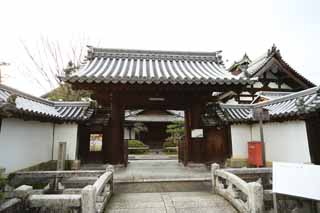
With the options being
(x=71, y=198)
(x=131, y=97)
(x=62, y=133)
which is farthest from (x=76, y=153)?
(x=71, y=198)

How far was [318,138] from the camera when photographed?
5496 millimetres

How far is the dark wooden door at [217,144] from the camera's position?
8.00 m

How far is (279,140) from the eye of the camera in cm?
690

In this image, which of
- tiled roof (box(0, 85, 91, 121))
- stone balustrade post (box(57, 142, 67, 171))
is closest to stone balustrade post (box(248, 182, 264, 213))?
tiled roof (box(0, 85, 91, 121))

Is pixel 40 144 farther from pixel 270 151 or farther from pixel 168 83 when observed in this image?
pixel 270 151

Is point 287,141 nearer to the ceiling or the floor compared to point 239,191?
nearer to the ceiling

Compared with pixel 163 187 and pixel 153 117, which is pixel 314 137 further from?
pixel 153 117

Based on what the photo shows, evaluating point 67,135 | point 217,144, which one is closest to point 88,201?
point 67,135

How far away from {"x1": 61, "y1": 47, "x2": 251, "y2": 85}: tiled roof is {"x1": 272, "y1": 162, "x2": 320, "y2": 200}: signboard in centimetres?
360

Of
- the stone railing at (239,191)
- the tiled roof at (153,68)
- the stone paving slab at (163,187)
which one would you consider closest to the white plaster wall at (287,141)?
the tiled roof at (153,68)

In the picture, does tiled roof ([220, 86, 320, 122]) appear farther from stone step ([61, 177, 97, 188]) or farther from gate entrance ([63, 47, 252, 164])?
stone step ([61, 177, 97, 188])

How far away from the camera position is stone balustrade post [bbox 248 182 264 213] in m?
3.74

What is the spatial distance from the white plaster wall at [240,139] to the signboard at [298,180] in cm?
432

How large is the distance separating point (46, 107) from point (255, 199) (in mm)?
7952
